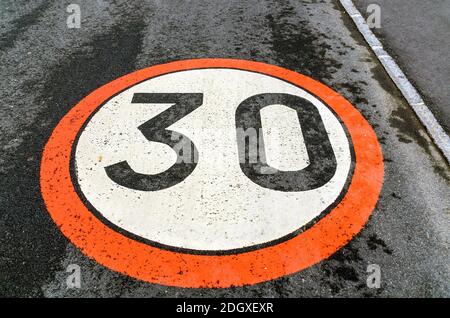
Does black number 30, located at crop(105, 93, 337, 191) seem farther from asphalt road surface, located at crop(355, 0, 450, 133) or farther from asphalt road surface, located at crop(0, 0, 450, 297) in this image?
asphalt road surface, located at crop(355, 0, 450, 133)

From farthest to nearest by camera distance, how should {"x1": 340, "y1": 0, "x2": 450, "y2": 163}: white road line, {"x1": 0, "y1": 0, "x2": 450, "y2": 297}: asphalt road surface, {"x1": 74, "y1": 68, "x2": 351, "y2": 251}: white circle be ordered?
{"x1": 340, "y1": 0, "x2": 450, "y2": 163}: white road line → {"x1": 74, "y1": 68, "x2": 351, "y2": 251}: white circle → {"x1": 0, "y1": 0, "x2": 450, "y2": 297}: asphalt road surface

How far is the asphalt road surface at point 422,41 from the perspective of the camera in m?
4.37

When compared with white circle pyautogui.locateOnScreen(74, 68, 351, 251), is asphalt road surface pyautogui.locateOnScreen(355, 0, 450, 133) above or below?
above

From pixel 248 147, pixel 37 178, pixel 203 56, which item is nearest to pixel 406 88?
pixel 248 147

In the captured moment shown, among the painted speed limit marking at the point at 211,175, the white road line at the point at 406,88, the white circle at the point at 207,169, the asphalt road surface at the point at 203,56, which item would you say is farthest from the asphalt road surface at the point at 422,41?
the white circle at the point at 207,169

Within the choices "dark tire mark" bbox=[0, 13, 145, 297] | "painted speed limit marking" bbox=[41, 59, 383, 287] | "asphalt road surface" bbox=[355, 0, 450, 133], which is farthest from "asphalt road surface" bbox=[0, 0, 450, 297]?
"asphalt road surface" bbox=[355, 0, 450, 133]

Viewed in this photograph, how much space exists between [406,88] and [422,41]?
1299 mm

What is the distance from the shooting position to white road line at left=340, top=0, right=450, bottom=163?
3.77 metres

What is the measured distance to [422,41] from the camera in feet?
17.2

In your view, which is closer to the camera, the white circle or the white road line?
the white circle

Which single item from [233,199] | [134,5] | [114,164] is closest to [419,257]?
[233,199]

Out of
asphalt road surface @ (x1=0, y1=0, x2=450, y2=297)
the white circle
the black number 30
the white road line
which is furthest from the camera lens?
the white road line

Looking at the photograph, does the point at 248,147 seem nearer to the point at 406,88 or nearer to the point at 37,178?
the point at 37,178

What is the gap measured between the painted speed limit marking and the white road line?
621mm
